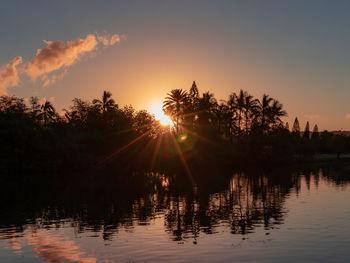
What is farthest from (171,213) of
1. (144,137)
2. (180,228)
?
(144,137)

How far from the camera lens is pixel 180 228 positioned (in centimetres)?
2406

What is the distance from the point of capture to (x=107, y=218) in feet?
92.2

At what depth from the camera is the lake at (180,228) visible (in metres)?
18.1

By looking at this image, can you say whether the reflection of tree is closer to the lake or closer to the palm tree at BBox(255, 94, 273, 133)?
the lake

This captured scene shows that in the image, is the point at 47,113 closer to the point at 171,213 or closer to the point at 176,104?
the point at 176,104

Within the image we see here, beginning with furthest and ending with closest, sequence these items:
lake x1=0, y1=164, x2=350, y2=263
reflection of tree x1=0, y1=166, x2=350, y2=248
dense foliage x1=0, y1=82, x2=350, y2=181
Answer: dense foliage x1=0, y1=82, x2=350, y2=181, reflection of tree x1=0, y1=166, x2=350, y2=248, lake x1=0, y1=164, x2=350, y2=263

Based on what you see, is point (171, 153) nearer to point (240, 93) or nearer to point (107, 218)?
point (240, 93)

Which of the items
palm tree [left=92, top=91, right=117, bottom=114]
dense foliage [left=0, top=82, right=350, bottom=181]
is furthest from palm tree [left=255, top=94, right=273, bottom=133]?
palm tree [left=92, top=91, right=117, bottom=114]

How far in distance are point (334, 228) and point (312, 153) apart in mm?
90144

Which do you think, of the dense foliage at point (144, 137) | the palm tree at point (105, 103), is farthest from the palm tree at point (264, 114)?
the palm tree at point (105, 103)

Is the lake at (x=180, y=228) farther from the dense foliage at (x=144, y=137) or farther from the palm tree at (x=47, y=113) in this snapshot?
the palm tree at (x=47, y=113)

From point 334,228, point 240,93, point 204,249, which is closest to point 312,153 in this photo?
point 240,93

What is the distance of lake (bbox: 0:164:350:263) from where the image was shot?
59.3 feet

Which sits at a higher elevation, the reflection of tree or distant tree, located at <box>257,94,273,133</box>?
distant tree, located at <box>257,94,273,133</box>
